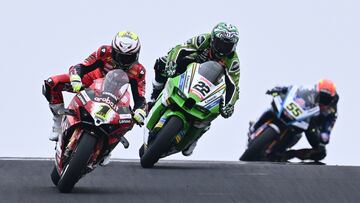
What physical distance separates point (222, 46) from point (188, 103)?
0.93 m

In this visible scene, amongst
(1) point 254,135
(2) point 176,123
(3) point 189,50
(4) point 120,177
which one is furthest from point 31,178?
(1) point 254,135

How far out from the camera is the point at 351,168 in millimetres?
18688

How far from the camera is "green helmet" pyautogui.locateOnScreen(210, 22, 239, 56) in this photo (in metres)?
18.5

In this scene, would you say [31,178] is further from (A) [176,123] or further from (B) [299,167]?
(B) [299,167]

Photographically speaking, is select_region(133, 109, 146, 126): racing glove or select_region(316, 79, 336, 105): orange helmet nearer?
select_region(133, 109, 146, 126): racing glove

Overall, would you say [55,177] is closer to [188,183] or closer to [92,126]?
[92,126]

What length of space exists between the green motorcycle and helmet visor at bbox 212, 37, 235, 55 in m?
0.25

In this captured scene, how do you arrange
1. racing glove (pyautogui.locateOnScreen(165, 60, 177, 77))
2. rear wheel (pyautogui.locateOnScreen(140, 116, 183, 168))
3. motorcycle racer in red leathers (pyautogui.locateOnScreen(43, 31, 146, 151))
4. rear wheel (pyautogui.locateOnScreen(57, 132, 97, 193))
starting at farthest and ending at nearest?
1. racing glove (pyautogui.locateOnScreen(165, 60, 177, 77))
2. rear wheel (pyautogui.locateOnScreen(140, 116, 183, 168))
3. motorcycle racer in red leathers (pyautogui.locateOnScreen(43, 31, 146, 151))
4. rear wheel (pyautogui.locateOnScreen(57, 132, 97, 193))

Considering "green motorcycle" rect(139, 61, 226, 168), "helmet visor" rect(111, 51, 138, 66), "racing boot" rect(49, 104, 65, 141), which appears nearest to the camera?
"helmet visor" rect(111, 51, 138, 66)

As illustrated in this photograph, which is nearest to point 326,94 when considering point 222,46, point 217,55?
point 217,55

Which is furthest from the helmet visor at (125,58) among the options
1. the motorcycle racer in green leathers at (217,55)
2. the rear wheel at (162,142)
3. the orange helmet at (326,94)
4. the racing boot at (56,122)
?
the orange helmet at (326,94)

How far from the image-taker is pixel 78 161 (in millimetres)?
14320

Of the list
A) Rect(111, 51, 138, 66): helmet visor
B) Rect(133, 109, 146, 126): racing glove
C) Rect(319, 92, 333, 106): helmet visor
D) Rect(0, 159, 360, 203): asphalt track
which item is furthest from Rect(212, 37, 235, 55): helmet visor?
Rect(319, 92, 333, 106): helmet visor

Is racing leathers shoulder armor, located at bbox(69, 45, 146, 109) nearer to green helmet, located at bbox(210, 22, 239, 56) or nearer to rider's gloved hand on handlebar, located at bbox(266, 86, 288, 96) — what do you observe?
green helmet, located at bbox(210, 22, 239, 56)
